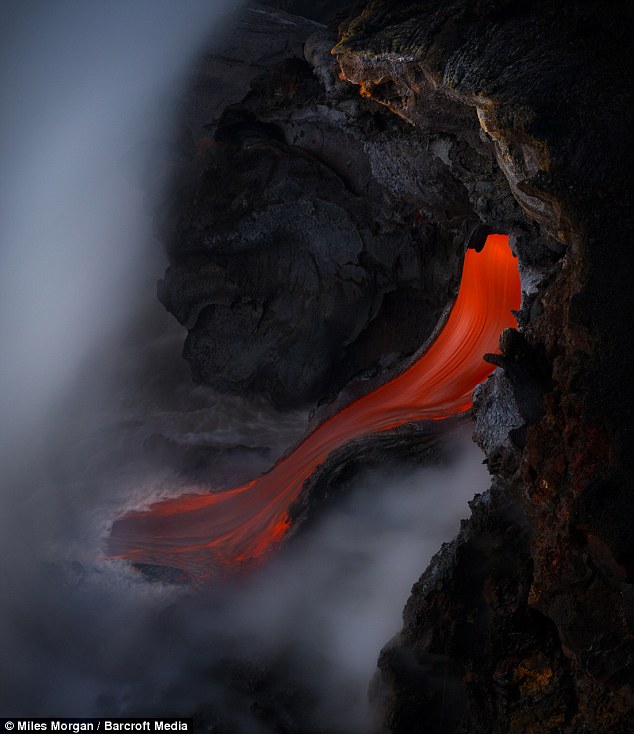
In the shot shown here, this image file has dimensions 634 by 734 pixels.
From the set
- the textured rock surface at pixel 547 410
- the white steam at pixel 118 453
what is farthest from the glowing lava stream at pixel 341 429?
the textured rock surface at pixel 547 410

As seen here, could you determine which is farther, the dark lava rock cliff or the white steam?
the white steam

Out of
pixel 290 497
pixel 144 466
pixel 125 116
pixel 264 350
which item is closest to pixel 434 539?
pixel 290 497

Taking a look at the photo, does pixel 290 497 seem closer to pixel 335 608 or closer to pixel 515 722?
pixel 335 608

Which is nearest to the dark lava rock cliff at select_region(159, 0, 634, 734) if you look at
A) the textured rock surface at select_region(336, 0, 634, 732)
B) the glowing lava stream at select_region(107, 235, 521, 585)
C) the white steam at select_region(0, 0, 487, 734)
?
the textured rock surface at select_region(336, 0, 634, 732)

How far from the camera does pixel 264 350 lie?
6.46 meters

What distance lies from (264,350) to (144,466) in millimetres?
1864

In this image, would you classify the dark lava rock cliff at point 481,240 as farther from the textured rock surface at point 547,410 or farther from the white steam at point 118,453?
the white steam at point 118,453

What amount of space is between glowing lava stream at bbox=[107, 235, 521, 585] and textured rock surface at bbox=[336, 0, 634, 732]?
1722 mm

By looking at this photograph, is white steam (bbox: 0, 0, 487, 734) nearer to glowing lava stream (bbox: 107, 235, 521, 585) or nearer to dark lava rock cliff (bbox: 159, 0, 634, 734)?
glowing lava stream (bbox: 107, 235, 521, 585)

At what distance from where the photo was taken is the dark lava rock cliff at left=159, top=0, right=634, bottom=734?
8.24ft

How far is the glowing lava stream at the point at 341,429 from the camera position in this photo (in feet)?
17.9

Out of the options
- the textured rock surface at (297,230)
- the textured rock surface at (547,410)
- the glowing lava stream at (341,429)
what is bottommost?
the textured rock surface at (547,410)

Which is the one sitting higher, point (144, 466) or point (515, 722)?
point (144, 466)

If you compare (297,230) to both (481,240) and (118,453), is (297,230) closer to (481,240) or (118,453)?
(481,240)
